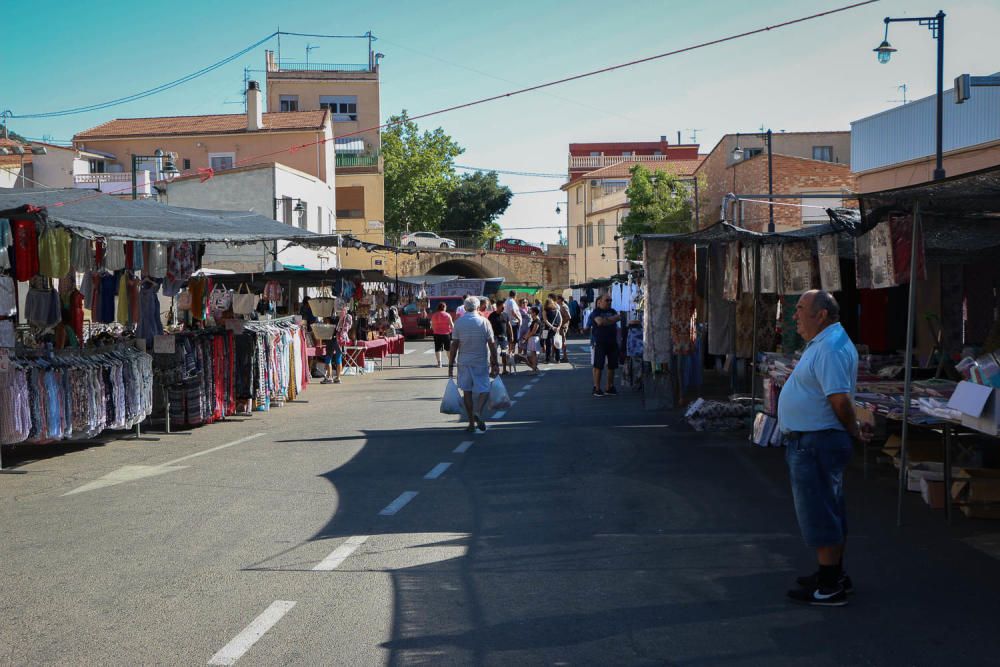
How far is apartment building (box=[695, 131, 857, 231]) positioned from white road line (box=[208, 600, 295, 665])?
3759cm

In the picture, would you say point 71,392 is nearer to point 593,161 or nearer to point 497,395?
point 497,395

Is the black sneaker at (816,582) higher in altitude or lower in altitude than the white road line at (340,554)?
higher

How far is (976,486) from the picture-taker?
8375mm

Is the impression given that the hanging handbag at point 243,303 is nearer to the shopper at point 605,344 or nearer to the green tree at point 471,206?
the shopper at point 605,344

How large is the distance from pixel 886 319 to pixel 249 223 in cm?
1094

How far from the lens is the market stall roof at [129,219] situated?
12209 mm

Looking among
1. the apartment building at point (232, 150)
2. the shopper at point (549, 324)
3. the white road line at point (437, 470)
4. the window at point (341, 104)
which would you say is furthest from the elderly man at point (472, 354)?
the window at point (341, 104)

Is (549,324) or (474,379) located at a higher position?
(549,324)

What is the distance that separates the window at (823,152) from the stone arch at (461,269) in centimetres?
2422

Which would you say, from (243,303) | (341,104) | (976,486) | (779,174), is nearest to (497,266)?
(341,104)

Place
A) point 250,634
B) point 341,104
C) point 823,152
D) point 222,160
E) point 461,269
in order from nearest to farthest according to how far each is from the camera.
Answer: point 250,634, point 222,160, point 823,152, point 341,104, point 461,269

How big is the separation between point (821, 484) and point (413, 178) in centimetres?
7285

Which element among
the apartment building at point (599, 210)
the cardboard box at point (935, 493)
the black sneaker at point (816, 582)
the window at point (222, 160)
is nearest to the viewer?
the black sneaker at point (816, 582)

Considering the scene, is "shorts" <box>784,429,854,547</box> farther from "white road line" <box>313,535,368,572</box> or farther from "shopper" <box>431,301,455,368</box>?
"shopper" <box>431,301,455,368</box>
